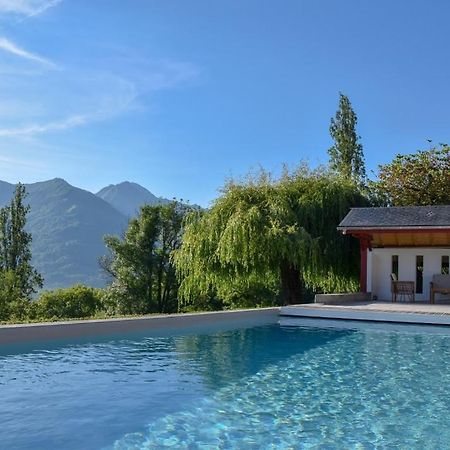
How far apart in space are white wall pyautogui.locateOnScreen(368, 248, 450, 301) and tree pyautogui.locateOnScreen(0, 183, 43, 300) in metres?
27.7

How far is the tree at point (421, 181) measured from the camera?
26.7 m

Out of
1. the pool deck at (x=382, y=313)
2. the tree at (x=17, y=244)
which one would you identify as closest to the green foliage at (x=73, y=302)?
the tree at (x=17, y=244)

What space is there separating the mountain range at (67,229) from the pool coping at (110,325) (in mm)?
82172

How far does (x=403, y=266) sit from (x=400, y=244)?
0.80 meters

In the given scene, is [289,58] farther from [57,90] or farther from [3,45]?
[3,45]

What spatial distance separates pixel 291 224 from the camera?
2031 cm

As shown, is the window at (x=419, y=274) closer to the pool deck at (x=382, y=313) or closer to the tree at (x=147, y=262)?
the pool deck at (x=382, y=313)

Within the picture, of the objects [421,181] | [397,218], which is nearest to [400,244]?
[397,218]

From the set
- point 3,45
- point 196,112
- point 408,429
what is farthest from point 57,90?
point 408,429

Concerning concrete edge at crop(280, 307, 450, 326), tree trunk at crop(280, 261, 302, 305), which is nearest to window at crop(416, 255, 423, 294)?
tree trunk at crop(280, 261, 302, 305)

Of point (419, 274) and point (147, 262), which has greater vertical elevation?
point (147, 262)

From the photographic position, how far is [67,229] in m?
127

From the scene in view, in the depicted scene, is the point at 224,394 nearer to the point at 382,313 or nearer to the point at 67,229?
the point at 382,313

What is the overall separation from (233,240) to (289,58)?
726 cm
